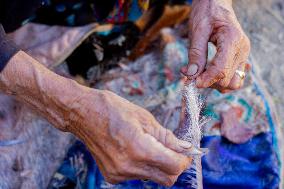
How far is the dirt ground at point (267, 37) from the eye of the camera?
2488 millimetres

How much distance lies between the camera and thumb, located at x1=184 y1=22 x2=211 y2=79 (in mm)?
1443

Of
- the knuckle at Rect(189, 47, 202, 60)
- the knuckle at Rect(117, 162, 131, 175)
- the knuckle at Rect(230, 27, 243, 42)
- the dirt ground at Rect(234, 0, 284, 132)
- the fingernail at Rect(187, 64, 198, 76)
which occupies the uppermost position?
the knuckle at Rect(230, 27, 243, 42)

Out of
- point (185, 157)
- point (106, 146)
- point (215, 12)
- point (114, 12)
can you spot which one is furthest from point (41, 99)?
point (114, 12)

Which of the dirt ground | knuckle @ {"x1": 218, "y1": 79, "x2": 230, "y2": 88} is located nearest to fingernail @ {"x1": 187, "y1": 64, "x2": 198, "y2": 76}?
knuckle @ {"x1": 218, "y1": 79, "x2": 230, "y2": 88}

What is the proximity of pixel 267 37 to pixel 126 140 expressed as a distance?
6.00 ft

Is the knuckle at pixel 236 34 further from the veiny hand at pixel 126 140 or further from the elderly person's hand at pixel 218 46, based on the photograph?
the veiny hand at pixel 126 140

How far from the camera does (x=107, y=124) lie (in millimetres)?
1178

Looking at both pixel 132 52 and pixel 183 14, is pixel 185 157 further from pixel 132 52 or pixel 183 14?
pixel 183 14

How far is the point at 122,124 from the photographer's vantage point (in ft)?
3.79

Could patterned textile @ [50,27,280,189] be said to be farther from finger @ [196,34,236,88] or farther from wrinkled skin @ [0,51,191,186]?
wrinkled skin @ [0,51,191,186]

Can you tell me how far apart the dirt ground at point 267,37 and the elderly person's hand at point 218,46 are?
0.91 metres

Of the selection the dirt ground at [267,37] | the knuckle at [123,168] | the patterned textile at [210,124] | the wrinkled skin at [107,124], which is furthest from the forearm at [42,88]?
the dirt ground at [267,37]

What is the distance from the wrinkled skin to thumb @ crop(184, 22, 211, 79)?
30 centimetres

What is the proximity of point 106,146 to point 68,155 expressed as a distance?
2.25 ft
